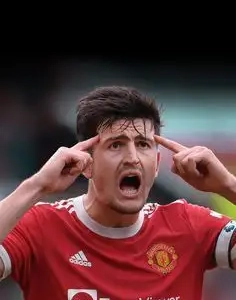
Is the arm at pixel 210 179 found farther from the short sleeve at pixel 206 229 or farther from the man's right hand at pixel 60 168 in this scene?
the man's right hand at pixel 60 168

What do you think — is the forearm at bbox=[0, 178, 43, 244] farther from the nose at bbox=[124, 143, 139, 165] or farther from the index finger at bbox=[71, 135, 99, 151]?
the nose at bbox=[124, 143, 139, 165]

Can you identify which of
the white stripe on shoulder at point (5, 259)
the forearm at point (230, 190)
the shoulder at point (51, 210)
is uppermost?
the forearm at point (230, 190)

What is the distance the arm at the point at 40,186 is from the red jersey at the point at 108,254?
2.5 inches

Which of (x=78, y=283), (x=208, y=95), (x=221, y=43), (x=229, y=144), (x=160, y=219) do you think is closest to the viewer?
(x=78, y=283)

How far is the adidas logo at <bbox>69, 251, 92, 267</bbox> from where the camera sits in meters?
2.23

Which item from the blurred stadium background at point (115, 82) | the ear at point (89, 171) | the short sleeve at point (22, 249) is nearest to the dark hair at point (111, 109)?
the ear at point (89, 171)

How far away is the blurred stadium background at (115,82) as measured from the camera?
175 inches

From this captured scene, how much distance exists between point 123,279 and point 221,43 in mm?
3379

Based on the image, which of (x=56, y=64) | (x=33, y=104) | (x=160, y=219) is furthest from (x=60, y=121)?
(x=160, y=219)

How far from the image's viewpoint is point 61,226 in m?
2.28

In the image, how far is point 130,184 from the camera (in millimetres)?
2211

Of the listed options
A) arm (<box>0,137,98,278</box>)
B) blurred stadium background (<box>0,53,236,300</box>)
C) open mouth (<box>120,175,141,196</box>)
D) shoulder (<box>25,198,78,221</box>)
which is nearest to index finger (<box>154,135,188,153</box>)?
open mouth (<box>120,175,141,196</box>)

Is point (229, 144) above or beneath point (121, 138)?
beneath

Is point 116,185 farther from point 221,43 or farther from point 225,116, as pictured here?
point 221,43
